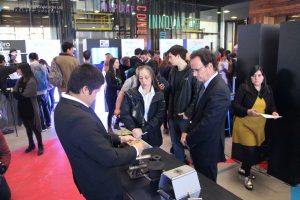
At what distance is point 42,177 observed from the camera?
3.52 m

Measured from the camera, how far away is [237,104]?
3102mm

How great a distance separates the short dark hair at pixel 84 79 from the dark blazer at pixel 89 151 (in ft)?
0.28

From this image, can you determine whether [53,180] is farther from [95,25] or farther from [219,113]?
[95,25]

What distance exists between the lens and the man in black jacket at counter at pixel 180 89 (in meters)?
2.99

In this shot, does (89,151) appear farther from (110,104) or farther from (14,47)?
(14,47)

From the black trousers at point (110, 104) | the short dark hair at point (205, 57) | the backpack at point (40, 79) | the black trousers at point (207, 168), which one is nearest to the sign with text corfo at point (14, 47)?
the backpack at point (40, 79)

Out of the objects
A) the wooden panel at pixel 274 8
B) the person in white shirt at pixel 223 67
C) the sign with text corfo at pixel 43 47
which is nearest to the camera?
the wooden panel at pixel 274 8

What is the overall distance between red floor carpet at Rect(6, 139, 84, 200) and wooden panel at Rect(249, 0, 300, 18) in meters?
A: 5.52

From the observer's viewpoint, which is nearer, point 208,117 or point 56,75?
point 208,117

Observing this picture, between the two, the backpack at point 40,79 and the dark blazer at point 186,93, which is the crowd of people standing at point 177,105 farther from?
the backpack at point 40,79

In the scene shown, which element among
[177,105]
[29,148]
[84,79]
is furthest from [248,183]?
[29,148]

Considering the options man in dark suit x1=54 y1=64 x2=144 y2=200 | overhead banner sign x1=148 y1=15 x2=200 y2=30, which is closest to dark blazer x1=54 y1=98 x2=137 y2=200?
man in dark suit x1=54 y1=64 x2=144 y2=200

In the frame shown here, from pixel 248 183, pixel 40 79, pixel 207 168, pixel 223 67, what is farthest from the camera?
pixel 223 67

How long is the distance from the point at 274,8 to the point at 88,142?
615 cm
